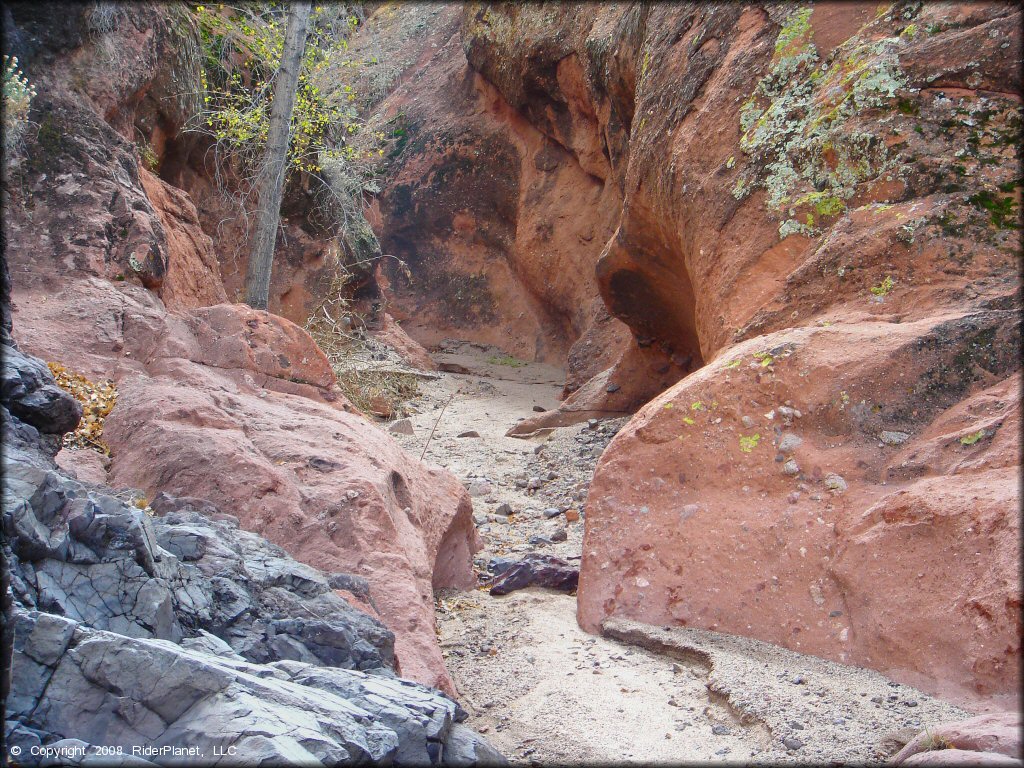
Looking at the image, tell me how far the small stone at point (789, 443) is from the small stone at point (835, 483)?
0.20 meters

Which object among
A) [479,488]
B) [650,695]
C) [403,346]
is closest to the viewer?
[650,695]

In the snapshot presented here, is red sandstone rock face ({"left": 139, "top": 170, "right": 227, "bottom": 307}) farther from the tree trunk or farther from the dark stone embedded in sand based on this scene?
the dark stone embedded in sand

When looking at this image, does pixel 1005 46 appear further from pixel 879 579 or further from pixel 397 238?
pixel 397 238

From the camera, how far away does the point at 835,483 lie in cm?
331

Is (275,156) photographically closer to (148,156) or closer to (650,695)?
(148,156)

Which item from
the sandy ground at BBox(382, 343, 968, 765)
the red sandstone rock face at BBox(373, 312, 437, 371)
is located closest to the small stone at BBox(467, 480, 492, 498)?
the sandy ground at BBox(382, 343, 968, 765)

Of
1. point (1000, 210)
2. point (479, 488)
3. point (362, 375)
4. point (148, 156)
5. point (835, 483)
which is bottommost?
point (835, 483)

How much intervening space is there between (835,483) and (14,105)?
444cm

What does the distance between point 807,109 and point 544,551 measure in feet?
9.66

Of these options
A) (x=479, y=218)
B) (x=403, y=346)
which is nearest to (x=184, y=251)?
(x=403, y=346)

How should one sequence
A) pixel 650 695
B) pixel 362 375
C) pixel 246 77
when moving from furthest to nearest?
pixel 246 77 → pixel 362 375 → pixel 650 695

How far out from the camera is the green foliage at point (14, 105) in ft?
13.9

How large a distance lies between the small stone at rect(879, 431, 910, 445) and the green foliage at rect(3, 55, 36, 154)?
429 cm

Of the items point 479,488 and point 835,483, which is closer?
point 835,483
